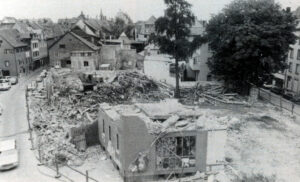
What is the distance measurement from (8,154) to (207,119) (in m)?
14.3

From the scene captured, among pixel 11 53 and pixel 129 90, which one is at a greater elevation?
pixel 11 53

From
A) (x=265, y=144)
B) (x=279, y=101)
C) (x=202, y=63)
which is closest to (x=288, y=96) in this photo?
(x=279, y=101)

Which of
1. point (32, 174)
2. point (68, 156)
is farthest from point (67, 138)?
point (32, 174)

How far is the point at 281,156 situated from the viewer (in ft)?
80.3

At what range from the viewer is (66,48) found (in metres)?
51.0

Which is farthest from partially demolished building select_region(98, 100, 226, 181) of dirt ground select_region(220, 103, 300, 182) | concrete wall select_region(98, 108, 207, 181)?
dirt ground select_region(220, 103, 300, 182)

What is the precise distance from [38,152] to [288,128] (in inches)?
932

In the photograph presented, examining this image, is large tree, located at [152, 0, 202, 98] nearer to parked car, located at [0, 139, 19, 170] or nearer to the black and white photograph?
the black and white photograph

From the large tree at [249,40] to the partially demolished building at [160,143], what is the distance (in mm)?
19589

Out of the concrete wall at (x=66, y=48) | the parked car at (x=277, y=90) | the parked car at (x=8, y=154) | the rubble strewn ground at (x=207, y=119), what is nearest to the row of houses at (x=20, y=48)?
the concrete wall at (x=66, y=48)

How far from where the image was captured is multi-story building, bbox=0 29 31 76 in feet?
166

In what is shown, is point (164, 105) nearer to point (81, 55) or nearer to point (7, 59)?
point (81, 55)

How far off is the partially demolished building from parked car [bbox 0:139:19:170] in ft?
22.5

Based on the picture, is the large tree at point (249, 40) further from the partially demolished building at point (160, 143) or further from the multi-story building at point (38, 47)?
the multi-story building at point (38, 47)
